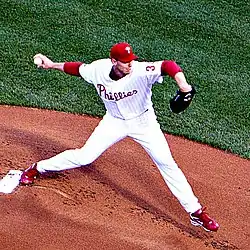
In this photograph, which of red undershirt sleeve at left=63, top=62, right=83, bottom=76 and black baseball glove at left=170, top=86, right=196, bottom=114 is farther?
red undershirt sleeve at left=63, top=62, right=83, bottom=76

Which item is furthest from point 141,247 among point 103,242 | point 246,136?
point 246,136

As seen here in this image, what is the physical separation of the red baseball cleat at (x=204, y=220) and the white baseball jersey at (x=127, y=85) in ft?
3.73

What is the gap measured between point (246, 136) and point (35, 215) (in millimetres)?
3268

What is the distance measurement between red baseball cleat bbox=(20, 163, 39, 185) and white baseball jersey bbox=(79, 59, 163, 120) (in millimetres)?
1183

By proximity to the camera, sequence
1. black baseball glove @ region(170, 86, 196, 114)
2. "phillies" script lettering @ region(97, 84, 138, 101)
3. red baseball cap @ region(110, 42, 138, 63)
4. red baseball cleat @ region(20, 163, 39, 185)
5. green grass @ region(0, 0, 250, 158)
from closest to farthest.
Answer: black baseball glove @ region(170, 86, 196, 114) < red baseball cap @ region(110, 42, 138, 63) < "phillies" script lettering @ region(97, 84, 138, 101) < red baseball cleat @ region(20, 163, 39, 185) < green grass @ region(0, 0, 250, 158)

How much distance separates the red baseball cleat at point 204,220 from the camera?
22.2 ft

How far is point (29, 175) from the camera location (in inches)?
288

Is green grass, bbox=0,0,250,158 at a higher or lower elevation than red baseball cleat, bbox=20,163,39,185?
higher

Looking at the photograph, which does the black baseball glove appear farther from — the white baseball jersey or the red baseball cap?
the red baseball cap

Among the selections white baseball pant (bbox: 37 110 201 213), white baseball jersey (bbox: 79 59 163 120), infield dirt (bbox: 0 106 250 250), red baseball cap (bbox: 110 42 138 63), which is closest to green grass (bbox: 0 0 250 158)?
infield dirt (bbox: 0 106 250 250)

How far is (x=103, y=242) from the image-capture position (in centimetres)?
653

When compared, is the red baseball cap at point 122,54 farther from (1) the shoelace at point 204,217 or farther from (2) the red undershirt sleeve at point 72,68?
(1) the shoelace at point 204,217

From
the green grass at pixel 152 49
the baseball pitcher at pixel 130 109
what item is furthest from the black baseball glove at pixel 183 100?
the green grass at pixel 152 49

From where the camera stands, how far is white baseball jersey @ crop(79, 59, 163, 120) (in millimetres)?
6273
